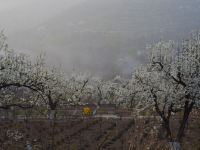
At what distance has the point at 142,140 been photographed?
4138 cm

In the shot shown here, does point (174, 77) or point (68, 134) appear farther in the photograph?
point (68, 134)

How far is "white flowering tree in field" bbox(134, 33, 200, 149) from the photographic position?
1212 inches

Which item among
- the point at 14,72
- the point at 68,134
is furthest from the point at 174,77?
the point at 68,134

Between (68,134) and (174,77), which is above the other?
(174,77)

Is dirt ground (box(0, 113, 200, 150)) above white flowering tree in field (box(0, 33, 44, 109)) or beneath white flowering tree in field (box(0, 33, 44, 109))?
beneath

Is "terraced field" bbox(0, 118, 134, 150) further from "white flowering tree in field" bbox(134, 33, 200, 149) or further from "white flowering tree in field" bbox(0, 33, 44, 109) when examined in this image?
"white flowering tree in field" bbox(0, 33, 44, 109)

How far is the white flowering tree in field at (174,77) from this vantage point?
1212 inches

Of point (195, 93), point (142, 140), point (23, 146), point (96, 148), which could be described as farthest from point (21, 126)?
point (195, 93)

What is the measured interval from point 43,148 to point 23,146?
10.7 feet

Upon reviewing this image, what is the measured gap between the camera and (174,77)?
32.3 m

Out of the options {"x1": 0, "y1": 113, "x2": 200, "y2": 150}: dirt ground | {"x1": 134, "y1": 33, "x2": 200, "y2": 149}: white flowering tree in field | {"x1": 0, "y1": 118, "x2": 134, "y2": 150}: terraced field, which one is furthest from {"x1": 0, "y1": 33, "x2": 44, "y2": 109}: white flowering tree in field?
{"x1": 0, "y1": 113, "x2": 200, "y2": 150}: dirt ground

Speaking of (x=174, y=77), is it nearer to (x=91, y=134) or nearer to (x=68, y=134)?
(x=91, y=134)

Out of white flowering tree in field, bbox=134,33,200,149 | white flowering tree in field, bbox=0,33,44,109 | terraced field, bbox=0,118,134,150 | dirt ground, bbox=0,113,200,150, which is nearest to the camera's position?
white flowering tree in field, bbox=0,33,44,109

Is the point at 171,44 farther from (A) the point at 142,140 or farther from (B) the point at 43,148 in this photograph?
(B) the point at 43,148
